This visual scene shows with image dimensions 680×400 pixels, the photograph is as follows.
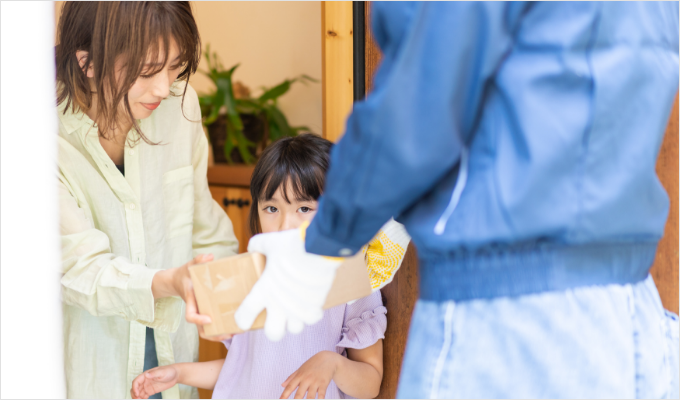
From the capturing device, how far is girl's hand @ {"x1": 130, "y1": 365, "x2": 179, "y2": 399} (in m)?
1.15

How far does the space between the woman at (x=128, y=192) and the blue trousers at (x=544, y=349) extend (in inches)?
16.2

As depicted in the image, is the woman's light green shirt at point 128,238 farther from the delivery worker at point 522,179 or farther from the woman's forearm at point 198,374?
the delivery worker at point 522,179

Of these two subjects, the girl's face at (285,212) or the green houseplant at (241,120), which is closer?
the girl's face at (285,212)

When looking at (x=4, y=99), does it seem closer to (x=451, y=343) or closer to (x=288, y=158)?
(x=451, y=343)

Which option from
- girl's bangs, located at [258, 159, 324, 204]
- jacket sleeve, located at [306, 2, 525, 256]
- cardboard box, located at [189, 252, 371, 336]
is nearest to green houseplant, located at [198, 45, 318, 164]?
girl's bangs, located at [258, 159, 324, 204]

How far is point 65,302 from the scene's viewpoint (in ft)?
3.56

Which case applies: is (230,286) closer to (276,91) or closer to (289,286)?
(289,286)

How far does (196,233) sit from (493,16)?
104 cm

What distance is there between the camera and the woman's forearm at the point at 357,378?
1099 millimetres

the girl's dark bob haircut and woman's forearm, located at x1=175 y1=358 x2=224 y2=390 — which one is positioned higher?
the girl's dark bob haircut

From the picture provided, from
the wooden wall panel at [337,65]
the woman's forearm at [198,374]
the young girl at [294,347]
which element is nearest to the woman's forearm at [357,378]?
the young girl at [294,347]

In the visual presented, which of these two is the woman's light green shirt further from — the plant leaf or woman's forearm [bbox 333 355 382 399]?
the plant leaf

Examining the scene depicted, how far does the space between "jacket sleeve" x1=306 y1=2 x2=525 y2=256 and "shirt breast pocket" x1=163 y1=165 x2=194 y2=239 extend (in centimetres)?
82

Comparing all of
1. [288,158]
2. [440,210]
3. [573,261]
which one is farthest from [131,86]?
[573,261]
